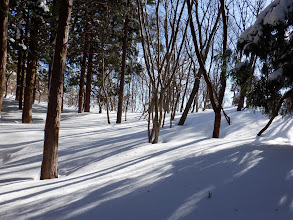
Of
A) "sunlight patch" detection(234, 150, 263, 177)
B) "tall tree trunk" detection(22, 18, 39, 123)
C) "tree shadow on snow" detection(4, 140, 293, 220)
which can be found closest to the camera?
"tree shadow on snow" detection(4, 140, 293, 220)

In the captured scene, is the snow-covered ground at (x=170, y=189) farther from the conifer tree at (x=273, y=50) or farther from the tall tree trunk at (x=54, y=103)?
the conifer tree at (x=273, y=50)

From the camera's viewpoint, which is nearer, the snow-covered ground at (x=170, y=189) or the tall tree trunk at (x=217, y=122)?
the snow-covered ground at (x=170, y=189)

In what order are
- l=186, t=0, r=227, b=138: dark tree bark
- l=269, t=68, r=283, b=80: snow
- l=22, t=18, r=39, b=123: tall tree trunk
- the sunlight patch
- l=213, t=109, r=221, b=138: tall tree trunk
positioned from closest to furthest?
the sunlight patch, l=269, t=68, r=283, b=80: snow, l=186, t=0, r=227, b=138: dark tree bark, l=213, t=109, r=221, b=138: tall tree trunk, l=22, t=18, r=39, b=123: tall tree trunk

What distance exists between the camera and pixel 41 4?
290 inches

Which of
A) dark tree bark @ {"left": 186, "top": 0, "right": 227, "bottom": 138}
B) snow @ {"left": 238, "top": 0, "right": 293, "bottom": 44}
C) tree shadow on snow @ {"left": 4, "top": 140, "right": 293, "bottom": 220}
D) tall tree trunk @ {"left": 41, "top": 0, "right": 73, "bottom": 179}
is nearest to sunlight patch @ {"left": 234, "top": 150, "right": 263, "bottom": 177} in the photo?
tree shadow on snow @ {"left": 4, "top": 140, "right": 293, "bottom": 220}

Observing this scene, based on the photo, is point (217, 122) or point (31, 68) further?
point (31, 68)

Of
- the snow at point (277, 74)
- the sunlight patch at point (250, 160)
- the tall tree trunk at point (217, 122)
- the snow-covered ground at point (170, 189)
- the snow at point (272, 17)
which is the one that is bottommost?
the snow-covered ground at point (170, 189)

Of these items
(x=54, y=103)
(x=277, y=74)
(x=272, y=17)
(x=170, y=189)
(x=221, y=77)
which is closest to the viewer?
(x=170, y=189)

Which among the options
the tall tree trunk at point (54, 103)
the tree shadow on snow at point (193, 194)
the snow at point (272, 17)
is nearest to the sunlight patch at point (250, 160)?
the tree shadow on snow at point (193, 194)

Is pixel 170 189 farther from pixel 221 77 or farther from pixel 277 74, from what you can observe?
pixel 221 77

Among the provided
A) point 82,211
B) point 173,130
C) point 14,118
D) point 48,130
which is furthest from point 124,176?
point 14,118

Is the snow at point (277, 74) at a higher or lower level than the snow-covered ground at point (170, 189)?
higher

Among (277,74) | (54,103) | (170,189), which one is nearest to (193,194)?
(170,189)

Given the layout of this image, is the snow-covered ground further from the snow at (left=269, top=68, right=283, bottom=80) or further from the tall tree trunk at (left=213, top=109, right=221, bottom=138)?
the tall tree trunk at (left=213, top=109, right=221, bottom=138)
